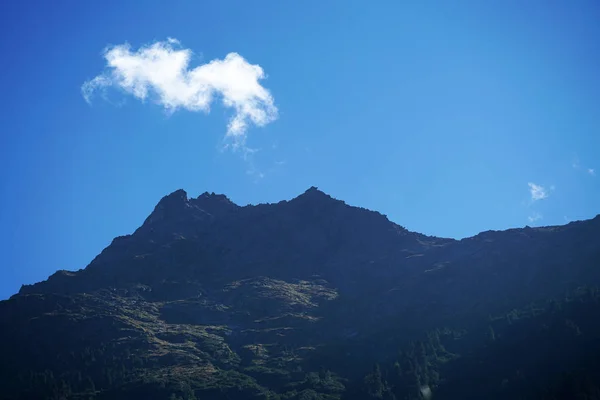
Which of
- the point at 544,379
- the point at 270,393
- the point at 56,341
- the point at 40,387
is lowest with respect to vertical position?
the point at 544,379

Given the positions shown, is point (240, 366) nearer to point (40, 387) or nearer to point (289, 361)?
point (289, 361)

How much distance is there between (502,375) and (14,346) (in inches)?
5967

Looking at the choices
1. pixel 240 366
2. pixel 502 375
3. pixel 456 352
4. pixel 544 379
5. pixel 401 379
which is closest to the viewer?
pixel 544 379

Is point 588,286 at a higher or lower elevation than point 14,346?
lower

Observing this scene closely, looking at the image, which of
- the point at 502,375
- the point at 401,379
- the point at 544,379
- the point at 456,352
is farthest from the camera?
the point at 456,352

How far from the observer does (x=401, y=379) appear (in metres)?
158

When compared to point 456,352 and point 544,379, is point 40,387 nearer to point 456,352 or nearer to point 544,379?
point 456,352

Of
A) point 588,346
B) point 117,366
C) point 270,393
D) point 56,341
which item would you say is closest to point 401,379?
point 270,393

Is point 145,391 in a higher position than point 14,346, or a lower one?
lower

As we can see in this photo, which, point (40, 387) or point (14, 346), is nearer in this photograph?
point (40, 387)

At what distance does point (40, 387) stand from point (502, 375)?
124959mm

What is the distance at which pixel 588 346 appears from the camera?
143625 mm

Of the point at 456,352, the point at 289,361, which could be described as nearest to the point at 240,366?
the point at 289,361

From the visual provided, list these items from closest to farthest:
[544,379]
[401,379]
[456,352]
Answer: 1. [544,379]
2. [401,379]
3. [456,352]
